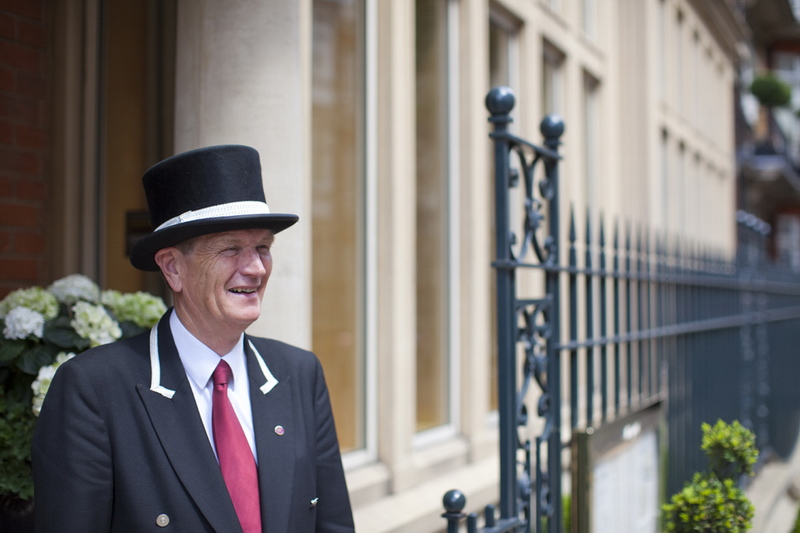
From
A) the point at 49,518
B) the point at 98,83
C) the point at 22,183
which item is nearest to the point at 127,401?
the point at 49,518

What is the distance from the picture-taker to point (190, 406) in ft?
6.32

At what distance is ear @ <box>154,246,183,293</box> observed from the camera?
1.98 metres

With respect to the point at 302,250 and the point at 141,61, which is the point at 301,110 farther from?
the point at 141,61

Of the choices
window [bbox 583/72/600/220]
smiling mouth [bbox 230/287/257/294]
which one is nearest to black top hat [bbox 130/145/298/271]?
smiling mouth [bbox 230/287/257/294]

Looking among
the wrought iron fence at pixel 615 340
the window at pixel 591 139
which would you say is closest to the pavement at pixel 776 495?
the wrought iron fence at pixel 615 340

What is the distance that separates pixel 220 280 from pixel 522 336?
1.32 m

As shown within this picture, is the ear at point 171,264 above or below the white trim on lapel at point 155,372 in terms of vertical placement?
above

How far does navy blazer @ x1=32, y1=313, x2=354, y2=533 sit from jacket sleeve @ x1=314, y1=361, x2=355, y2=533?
133 mm

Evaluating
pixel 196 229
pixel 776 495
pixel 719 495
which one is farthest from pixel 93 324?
→ pixel 776 495

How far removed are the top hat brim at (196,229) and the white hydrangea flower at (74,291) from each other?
2.89ft

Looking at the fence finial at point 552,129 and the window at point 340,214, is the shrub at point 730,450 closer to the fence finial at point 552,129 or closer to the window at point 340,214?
the fence finial at point 552,129

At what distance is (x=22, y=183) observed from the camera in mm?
3635

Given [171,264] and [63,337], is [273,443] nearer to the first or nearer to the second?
[171,264]

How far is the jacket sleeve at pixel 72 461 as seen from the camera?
1.76 m
